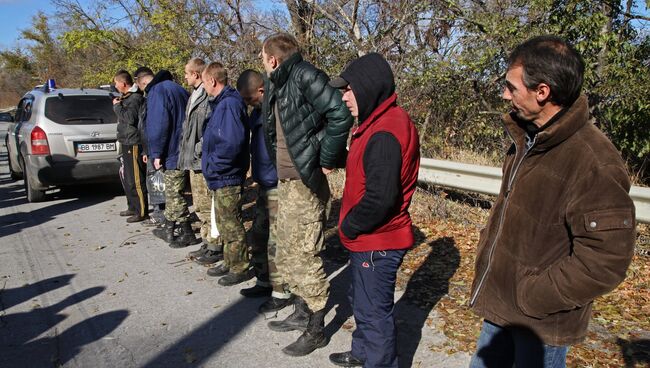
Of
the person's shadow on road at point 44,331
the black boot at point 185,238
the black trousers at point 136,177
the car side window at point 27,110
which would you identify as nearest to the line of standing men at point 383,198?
the black boot at point 185,238

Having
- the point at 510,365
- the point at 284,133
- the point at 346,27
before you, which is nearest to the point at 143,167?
the point at 284,133

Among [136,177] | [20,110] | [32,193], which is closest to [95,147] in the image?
[32,193]

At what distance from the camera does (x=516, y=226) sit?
198 cm

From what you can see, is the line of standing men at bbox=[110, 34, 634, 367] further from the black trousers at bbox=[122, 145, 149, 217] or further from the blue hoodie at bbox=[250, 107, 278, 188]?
the black trousers at bbox=[122, 145, 149, 217]

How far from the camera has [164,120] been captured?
6020 millimetres

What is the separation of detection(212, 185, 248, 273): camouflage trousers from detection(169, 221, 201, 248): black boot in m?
1.37

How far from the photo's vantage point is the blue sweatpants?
2.96m

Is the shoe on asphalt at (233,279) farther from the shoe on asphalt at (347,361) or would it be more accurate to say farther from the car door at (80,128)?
the car door at (80,128)

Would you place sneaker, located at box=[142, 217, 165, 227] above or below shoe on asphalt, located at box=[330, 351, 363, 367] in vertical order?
above

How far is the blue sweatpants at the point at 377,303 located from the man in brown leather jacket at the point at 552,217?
853mm

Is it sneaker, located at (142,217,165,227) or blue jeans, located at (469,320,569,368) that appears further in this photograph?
sneaker, located at (142,217,165,227)

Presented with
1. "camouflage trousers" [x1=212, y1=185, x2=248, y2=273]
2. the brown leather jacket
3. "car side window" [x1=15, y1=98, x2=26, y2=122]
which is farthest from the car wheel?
the brown leather jacket

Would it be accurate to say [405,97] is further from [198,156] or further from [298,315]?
[298,315]

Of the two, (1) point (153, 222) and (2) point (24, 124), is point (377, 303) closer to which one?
(1) point (153, 222)
